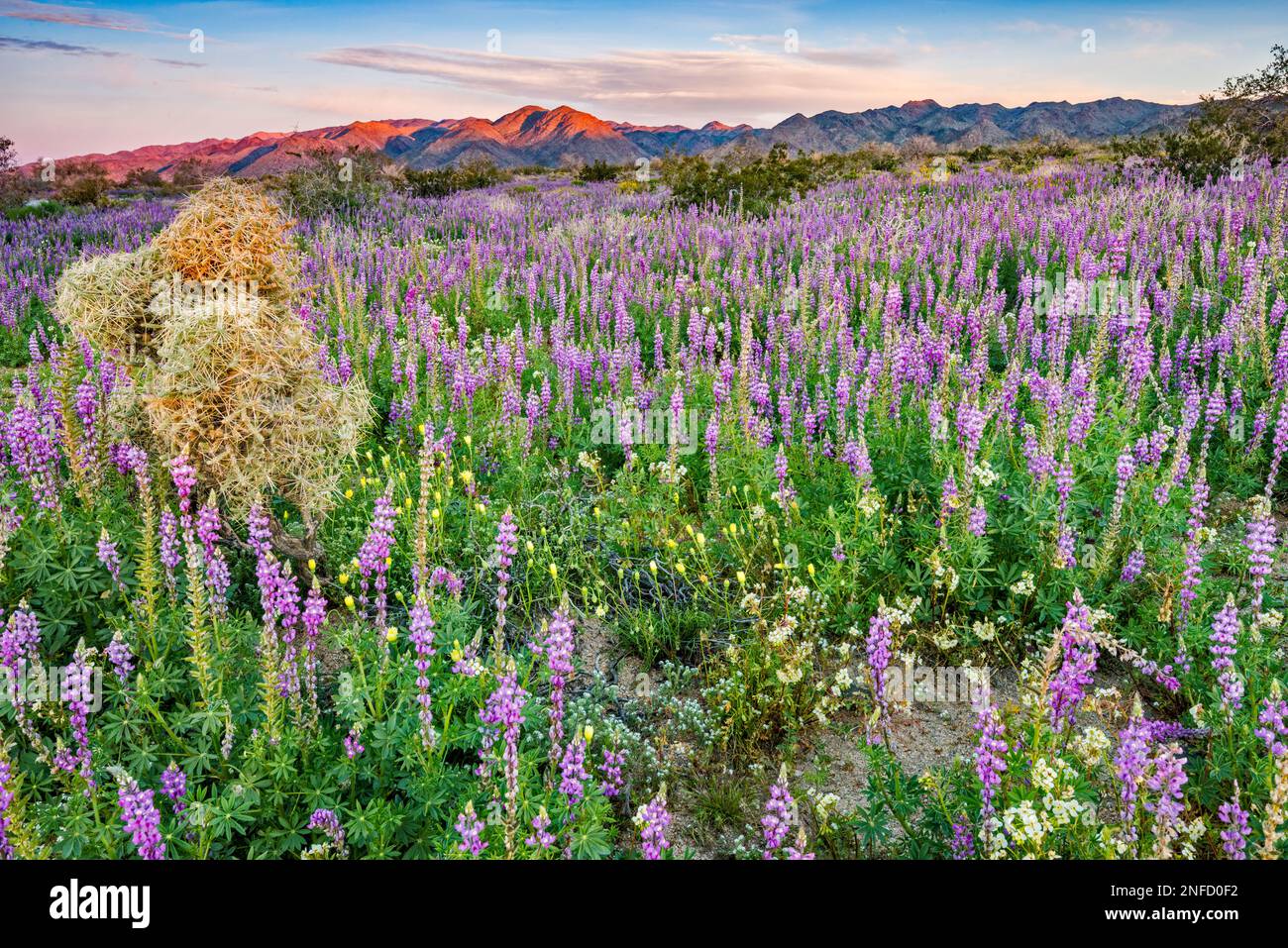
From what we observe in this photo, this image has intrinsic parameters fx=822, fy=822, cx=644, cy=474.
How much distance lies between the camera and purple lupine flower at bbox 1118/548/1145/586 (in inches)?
165

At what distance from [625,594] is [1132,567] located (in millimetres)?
2678

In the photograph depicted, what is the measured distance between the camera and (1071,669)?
9.43ft

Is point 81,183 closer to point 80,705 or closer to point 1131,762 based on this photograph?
point 80,705

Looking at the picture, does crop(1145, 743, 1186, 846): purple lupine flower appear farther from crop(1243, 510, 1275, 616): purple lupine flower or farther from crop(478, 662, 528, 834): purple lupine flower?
crop(478, 662, 528, 834): purple lupine flower

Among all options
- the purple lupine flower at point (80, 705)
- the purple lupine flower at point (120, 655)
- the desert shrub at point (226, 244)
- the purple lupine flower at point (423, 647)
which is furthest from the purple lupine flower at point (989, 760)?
the desert shrub at point (226, 244)

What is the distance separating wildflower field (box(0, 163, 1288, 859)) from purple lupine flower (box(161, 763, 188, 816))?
0.01m

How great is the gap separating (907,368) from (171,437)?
16.0 ft

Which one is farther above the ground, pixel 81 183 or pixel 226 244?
pixel 81 183

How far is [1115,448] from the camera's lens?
200 inches

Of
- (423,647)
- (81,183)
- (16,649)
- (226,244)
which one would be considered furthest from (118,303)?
(81,183)

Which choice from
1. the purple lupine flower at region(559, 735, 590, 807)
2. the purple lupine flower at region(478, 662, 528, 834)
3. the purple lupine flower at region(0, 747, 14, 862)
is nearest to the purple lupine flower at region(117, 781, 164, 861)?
the purple lupine flower at region(0, 747, 14, 862)
